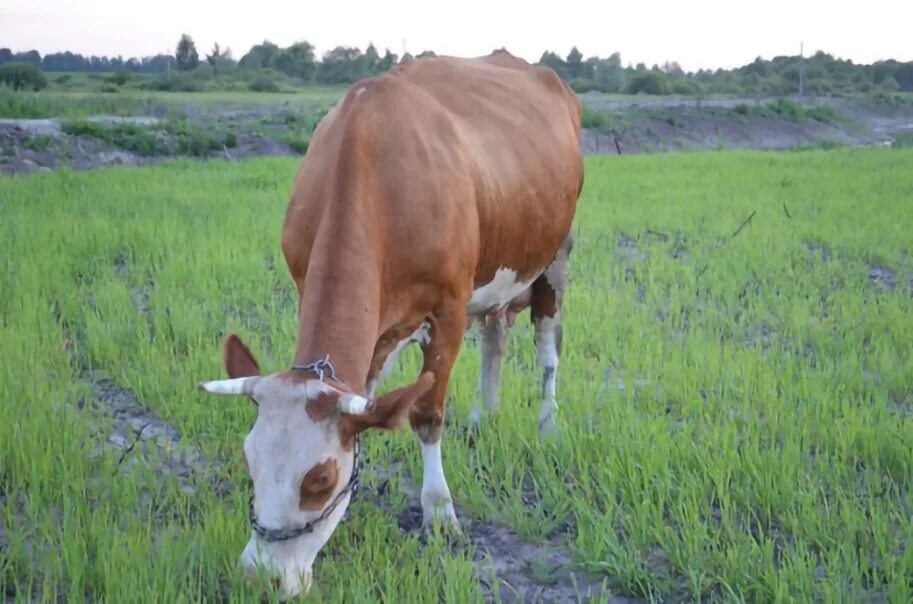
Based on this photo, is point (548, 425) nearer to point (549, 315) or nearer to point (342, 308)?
point (549, 315)

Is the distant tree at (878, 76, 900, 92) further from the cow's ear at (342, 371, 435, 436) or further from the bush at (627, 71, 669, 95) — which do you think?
the cow's ear at (342, 371, 435, 436)

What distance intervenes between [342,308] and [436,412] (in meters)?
0.72

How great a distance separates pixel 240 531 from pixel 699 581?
4.25 feet

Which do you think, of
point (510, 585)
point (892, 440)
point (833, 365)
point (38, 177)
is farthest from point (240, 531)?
point (38, 177)

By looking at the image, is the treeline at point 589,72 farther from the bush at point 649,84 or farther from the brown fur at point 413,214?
the brown fur at point 413,214

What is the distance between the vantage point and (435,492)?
3084mm

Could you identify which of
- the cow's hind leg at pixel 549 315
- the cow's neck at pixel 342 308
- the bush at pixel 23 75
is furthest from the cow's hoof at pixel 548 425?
the bush at pixel 23 75

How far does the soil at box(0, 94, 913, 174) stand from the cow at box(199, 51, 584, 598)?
8.94 m

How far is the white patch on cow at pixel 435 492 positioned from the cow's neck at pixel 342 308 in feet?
2.22

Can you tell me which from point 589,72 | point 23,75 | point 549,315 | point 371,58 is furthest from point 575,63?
point 549,315

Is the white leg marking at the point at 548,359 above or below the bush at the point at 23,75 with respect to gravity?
below

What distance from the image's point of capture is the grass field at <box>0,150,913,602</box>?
8.63ft

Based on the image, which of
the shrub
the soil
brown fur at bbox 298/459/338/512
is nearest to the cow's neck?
brown fur at bbox 298/459/338/512

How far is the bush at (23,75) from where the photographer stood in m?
25.1
